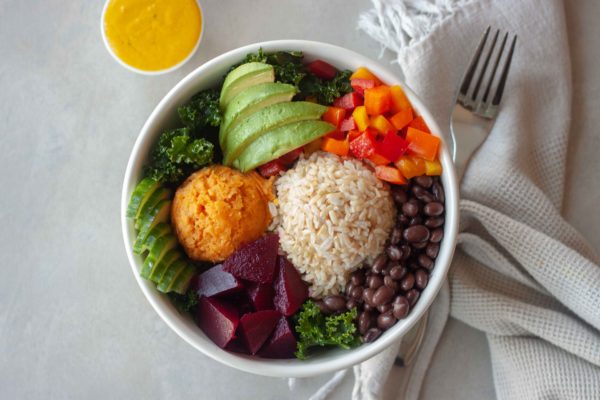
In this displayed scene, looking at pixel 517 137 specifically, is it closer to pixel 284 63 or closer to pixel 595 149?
pixel 595 149

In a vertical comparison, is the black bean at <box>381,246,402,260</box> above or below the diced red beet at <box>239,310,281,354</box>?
above

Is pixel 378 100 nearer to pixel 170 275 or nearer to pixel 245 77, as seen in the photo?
pixel 245 77

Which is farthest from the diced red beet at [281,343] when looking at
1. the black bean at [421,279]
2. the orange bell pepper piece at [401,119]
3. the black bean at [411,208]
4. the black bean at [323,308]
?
the orange bell pepper piece at [401,119]

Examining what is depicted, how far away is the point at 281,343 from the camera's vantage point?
2.43 m

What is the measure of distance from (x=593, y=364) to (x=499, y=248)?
0.62 m

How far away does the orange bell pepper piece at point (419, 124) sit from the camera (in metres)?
2.47

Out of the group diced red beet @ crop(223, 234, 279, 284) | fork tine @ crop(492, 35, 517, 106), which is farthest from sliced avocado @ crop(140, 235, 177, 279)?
fork tine @ crop(492, 35, 517, 106)

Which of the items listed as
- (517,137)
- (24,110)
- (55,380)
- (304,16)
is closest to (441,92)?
(517,137)

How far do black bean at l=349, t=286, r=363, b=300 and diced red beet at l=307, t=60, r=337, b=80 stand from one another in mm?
834

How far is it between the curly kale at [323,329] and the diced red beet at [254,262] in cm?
19

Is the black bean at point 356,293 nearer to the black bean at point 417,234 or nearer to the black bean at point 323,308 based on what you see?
the black bean at point 323,308

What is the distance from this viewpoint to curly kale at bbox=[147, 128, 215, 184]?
2.44 meters

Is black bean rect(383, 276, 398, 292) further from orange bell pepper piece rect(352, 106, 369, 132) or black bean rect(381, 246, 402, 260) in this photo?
orange bell pepper piece rect(352, 106, 369, 132)

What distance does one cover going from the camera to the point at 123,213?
243cm
